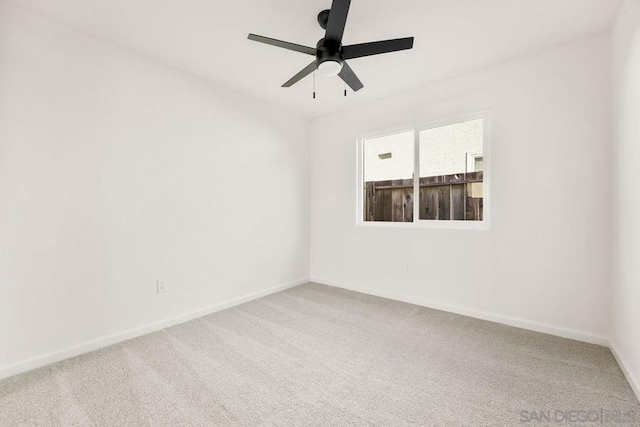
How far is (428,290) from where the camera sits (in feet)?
10.2

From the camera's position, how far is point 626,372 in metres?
1.77

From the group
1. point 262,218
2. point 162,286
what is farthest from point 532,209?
point 162,286

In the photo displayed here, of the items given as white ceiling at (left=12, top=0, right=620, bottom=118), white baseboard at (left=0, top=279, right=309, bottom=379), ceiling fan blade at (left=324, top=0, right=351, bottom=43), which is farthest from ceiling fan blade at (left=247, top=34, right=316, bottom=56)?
white baseboard at (left=0, top=279, right=309, bottom=379)

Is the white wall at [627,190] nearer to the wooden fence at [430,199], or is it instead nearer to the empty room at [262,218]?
the empty room at [262,218]

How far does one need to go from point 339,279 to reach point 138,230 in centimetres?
251

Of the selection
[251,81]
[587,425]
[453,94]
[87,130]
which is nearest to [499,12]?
[453,94]

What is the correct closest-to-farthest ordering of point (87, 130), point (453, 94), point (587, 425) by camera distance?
point (587, 425) → point (87, 130) → point (453, 94)

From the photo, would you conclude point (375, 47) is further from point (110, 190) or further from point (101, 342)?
point (101, 342)

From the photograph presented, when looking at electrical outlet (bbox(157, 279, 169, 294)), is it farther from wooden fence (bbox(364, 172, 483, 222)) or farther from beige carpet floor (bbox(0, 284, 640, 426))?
wooden fence (bbox(364, 172, 483, 222))

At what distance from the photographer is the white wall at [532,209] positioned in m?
2.22

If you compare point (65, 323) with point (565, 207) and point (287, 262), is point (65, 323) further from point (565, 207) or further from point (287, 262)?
point (565, 207)

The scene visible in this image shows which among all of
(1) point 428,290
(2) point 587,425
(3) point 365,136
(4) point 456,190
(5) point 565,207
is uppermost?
(3) point 365,136

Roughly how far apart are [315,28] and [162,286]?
8.50ft

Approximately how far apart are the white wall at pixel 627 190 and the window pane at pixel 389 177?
1.73 m
